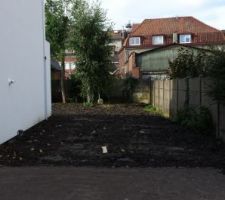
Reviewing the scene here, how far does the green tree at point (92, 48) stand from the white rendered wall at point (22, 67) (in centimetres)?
1062

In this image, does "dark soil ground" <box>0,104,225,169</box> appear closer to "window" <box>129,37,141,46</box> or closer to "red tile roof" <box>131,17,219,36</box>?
"window" <box>129,37,141,46</box>

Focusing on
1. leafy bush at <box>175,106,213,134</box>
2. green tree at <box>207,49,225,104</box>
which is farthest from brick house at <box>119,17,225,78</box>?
green tree at <box>207,49,225,104</box>

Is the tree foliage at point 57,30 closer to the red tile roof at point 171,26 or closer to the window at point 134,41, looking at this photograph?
the window at point 134,41

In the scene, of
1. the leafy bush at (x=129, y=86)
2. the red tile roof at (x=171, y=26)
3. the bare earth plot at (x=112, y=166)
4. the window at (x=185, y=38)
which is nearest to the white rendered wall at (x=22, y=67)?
the bare earth plot at (x=112, y=166)

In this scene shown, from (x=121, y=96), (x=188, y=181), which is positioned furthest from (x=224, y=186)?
(x=121, y=96)

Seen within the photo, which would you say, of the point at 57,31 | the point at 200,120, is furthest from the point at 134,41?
the point at 200,120

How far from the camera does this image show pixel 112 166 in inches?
385

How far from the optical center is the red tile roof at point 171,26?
74.0 meters

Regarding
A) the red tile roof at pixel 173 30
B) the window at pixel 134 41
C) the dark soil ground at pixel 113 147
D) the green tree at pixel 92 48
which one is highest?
the red tile roof at pixel 173 30

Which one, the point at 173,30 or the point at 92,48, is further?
the point at 173,30

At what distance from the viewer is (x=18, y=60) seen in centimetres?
1524

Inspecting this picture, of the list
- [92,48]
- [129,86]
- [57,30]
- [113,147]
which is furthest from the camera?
[57,30]

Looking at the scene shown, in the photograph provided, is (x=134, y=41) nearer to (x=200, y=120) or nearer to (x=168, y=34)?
(x=168, y=34)

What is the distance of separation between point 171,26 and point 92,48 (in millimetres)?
46095
